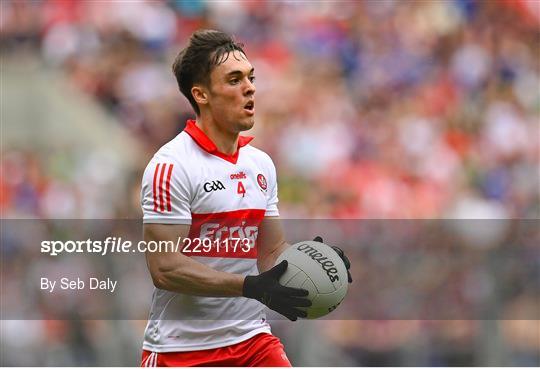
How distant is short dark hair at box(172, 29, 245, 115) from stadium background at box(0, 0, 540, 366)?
412 centimetres

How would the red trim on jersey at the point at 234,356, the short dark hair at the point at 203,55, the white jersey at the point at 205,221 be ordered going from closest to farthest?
1. the white jersey at the point at 205,221
2. the red trim on jersey at the point at 234,356
3. the short dark hair at the point at 203,55

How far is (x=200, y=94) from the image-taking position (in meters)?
4.66

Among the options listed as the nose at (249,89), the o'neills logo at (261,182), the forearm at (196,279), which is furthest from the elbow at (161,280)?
the nose at (249,89)

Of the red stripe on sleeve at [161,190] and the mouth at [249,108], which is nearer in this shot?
the red stripe on sleeve at [161,190]

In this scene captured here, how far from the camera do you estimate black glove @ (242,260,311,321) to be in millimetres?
4262

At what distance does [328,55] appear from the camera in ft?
37.7

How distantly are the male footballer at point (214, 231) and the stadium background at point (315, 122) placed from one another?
3.91 m

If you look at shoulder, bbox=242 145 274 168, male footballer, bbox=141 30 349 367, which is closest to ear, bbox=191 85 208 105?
male footballer, bbox=141 30 349 367

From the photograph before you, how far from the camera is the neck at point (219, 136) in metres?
4.64

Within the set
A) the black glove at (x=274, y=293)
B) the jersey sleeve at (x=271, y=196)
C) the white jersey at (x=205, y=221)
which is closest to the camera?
the black glove at (x=274, y=293)

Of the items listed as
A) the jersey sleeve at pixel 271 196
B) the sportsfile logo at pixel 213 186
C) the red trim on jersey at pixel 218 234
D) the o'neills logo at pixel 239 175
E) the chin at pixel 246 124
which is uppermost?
the chin at pixel 246 124

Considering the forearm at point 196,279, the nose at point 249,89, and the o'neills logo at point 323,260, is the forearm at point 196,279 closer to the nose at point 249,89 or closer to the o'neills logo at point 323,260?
the o'neills logo at point 323,260

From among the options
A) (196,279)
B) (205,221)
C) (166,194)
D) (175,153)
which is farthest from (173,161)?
(196,279)

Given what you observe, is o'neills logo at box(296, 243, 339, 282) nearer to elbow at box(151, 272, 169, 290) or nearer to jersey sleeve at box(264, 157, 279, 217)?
jersey sleeve at box(264, 157, 279, 217)
